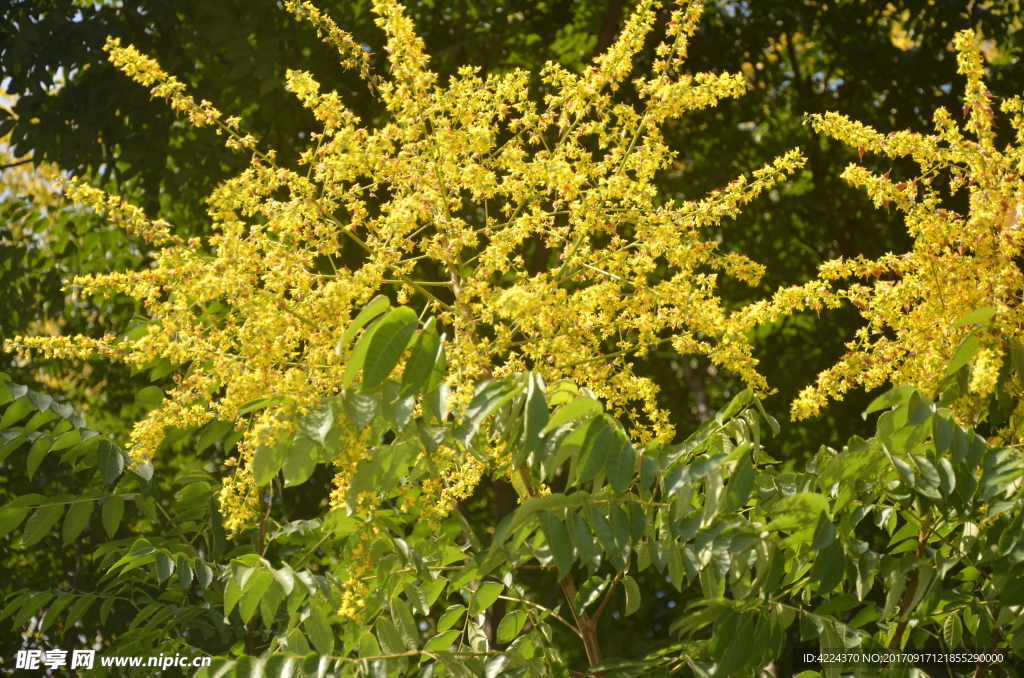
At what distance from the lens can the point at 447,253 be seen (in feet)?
6.93

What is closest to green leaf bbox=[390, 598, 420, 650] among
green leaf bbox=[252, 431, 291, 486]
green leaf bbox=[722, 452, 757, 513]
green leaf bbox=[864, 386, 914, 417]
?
green leaf bbox=[252, 431, 291, 486]

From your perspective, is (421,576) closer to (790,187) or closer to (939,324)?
(939,324)

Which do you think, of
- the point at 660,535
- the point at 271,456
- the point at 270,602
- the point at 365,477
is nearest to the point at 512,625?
the point at 660,535

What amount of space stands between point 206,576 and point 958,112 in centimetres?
465

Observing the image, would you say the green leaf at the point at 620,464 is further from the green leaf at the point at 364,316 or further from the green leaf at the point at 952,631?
the green leaf at the point at 952,631

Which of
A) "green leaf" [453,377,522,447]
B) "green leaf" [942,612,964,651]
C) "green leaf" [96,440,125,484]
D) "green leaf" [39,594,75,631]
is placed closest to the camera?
"green leaf" [453,377,522,447]

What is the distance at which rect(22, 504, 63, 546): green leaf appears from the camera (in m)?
2.53

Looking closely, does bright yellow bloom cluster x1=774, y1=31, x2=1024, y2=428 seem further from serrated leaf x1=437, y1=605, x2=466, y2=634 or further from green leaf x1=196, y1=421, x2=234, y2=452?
green leaf x1=196, y1=421, x2=234, y2=452

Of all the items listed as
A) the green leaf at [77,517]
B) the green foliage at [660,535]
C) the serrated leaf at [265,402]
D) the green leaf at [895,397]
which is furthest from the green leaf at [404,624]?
the green leaf at [895,397]

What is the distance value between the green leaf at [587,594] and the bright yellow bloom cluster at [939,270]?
0.65m

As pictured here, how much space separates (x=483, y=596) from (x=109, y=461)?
43.1 inches

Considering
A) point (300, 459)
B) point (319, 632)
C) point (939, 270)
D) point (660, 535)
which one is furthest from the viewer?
point (939, 270)

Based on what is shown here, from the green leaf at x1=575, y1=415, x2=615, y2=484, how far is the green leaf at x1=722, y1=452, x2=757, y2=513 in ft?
0.76

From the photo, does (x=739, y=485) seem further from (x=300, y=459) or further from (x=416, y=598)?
(x=416, y=598)
